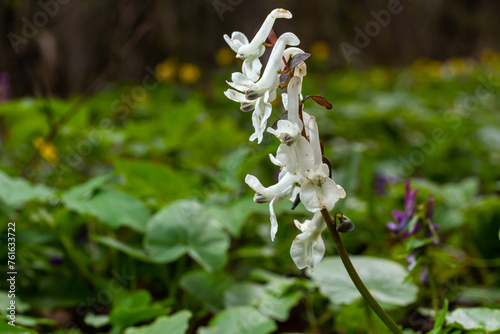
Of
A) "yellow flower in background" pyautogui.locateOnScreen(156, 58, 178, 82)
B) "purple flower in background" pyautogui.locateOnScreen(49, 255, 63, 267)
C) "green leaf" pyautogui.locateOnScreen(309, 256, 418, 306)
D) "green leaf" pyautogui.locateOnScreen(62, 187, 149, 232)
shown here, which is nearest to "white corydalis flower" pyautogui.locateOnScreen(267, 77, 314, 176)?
"green leaf" pyautogui.locateOnScreen(309, 256, 418, 306)

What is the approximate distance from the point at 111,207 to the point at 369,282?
72 cm

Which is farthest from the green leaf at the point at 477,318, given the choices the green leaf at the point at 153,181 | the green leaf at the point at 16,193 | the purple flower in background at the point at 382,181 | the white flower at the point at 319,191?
the purple flower in background at the point at 382,181

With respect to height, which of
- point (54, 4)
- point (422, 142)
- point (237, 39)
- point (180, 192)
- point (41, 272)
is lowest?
point (41, 272)

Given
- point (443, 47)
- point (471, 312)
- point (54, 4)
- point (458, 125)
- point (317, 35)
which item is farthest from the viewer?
point (443, 47)

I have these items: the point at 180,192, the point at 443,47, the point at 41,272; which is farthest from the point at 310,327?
the point at 443,47

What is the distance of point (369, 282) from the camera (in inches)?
43.6

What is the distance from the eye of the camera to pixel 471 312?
851mm

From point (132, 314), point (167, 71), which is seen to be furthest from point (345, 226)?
point (167, 71)

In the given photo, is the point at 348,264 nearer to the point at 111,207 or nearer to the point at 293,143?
the point at 293,143

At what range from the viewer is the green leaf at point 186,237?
122 centimetres

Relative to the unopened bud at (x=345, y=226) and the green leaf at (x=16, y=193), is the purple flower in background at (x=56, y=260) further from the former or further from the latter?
the unopened bud at (x=345, y=226)

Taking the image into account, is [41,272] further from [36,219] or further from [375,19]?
[375,19]

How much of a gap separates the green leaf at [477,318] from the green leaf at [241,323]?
393 millimetres

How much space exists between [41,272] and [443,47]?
1159 centimetres
